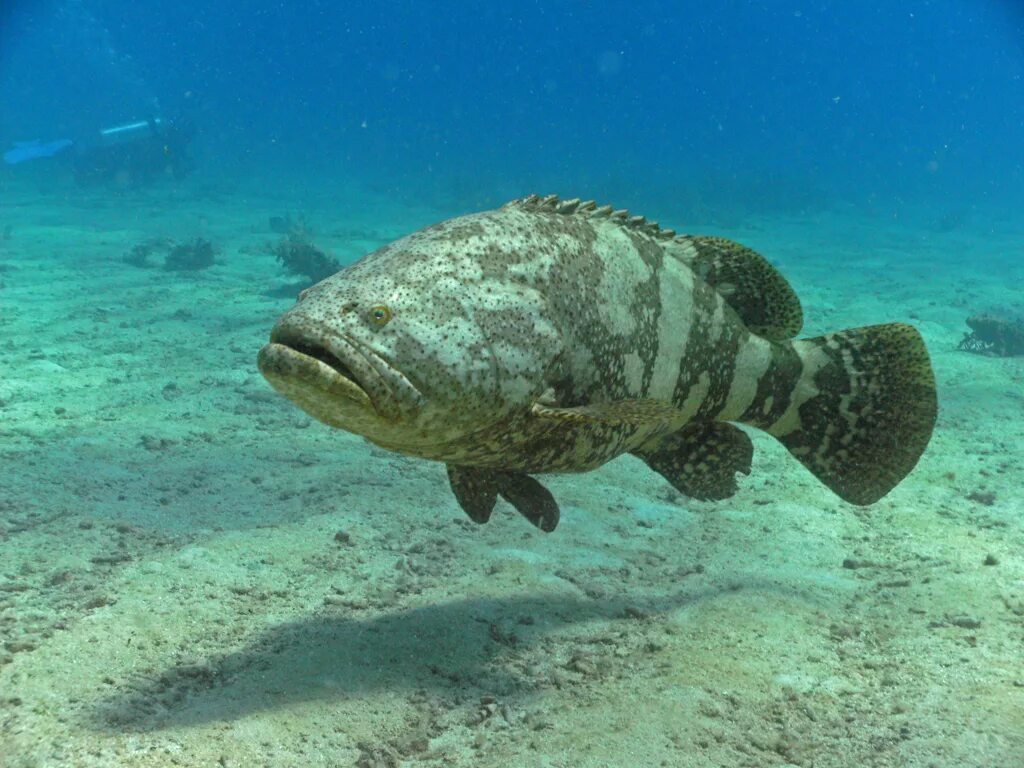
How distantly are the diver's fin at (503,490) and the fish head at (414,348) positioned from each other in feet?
2.35

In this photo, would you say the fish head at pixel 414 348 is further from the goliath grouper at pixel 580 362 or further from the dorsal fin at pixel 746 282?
the dorsal fin at pixel 746 282

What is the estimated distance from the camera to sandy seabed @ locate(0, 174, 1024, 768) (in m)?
3.00

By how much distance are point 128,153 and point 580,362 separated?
34.7 metres

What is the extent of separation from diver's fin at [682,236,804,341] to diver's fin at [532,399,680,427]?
117 centimetres

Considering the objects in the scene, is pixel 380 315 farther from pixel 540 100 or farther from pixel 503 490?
pixel 540 100

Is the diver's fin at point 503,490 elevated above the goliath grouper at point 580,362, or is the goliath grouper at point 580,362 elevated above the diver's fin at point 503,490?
the goliath grouper at point 580,362

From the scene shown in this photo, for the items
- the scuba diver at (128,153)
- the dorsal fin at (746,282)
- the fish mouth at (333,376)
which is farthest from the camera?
the scuba diver at (128,153)

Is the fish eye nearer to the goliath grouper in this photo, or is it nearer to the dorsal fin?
the goliath grouper

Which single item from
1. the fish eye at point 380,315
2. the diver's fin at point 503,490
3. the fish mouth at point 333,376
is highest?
the fish eye at point 380,315

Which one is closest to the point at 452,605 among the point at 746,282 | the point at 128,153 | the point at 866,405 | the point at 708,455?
the point at 708,455

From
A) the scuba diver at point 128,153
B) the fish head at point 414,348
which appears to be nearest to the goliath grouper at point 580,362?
the fish head at point 414,348

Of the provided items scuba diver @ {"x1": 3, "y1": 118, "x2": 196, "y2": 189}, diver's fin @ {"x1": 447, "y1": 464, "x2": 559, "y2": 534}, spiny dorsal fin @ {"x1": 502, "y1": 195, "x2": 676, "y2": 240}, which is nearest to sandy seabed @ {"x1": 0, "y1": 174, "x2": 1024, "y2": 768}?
diver's fin @ {"x1": 447, "y1": 464, "x2": 559, "y2": 534}

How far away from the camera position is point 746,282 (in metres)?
4.15

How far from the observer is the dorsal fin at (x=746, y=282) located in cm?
409
